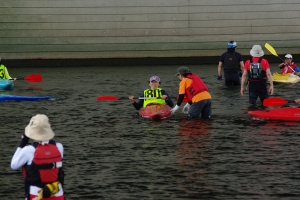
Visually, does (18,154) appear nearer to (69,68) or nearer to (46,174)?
(46,174)

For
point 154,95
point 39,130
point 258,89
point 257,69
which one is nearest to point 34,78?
point 154,95

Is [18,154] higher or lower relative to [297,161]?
higher

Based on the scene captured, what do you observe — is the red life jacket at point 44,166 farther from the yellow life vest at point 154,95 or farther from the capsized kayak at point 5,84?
the capsized kayak at point 5,84

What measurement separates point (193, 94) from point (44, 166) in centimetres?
958

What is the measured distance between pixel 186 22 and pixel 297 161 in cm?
2308

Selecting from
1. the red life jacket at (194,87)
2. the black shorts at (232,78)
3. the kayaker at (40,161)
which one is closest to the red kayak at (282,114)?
the red life jacket at (194,87)

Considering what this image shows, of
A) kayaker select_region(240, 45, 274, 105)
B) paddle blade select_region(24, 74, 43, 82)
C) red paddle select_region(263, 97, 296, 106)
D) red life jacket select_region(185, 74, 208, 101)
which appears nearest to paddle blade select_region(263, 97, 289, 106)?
red paddle select_region(263, 97, 296, 106)

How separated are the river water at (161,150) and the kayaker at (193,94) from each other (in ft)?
0.81

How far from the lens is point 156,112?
736 inches

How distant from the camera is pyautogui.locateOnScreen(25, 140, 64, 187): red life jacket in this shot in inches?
354

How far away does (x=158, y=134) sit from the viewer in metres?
17.1

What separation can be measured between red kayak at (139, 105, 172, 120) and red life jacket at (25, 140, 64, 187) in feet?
31.7

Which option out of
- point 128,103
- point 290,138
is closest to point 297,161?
point 290,138

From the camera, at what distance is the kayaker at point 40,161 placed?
8.96m
